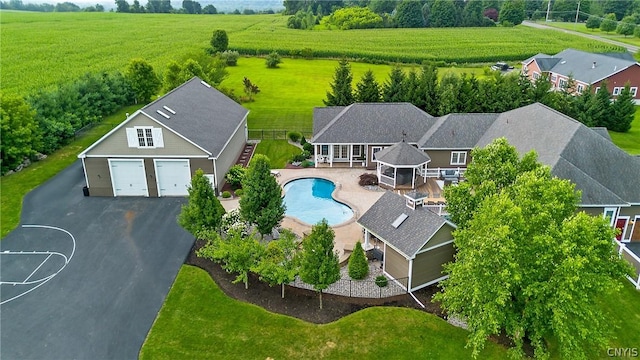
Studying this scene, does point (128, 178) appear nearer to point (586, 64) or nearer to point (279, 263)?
point (279, 263)

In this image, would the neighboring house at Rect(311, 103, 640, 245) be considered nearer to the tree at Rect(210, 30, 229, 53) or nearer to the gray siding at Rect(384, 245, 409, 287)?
the gray siding at Rect(384, 245, 409, 287)

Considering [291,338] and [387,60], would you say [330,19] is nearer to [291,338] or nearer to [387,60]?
[387,60]

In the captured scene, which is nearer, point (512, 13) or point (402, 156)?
point (402, 156)

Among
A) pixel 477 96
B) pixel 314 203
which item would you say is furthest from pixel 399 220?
pixel 477 96

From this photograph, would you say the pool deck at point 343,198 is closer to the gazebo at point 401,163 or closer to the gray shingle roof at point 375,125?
the gazebo at point 401,163

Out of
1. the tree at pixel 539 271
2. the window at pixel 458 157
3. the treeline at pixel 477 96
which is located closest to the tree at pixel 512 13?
the treeline at pixel 477 96

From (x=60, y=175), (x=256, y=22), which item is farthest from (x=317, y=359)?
(x=256, y=22)

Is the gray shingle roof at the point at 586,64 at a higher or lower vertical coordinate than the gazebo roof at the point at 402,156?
higher
